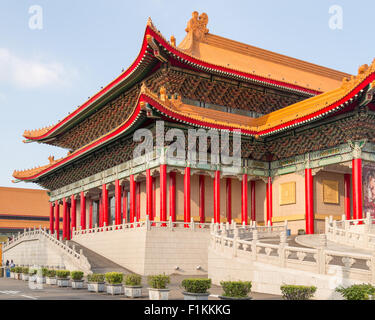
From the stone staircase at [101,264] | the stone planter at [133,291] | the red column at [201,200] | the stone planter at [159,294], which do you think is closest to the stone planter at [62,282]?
the stone staircase at [101,264]

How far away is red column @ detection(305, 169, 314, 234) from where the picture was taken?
3189cm

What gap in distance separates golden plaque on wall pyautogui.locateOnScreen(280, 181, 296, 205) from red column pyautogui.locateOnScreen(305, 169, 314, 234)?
4.65 ft

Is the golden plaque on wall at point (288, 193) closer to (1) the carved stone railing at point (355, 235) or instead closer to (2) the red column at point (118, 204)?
(1) the carved stone railing at point (355, 235)

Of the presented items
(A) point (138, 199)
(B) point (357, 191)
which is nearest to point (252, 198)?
(A) point (138, 199)

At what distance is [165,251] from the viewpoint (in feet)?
95.6

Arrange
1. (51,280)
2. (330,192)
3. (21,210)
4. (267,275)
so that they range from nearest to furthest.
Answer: (267,275)
(51,280)
(330,192)
(21,210)

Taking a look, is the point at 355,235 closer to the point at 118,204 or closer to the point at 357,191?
the point at 357,191

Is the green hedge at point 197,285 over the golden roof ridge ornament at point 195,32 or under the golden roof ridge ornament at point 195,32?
under

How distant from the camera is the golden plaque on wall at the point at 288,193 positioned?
33.7 metres

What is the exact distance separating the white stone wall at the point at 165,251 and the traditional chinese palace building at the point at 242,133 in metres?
2.14

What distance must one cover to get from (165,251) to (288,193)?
9684 millimetres

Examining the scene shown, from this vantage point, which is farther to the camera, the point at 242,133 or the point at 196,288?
the point at 242,133

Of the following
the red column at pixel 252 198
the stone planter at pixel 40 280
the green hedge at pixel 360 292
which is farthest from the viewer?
the red column at pixel 252 198

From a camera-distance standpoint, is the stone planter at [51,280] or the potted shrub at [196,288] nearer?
the potted shrub at [196,288]
